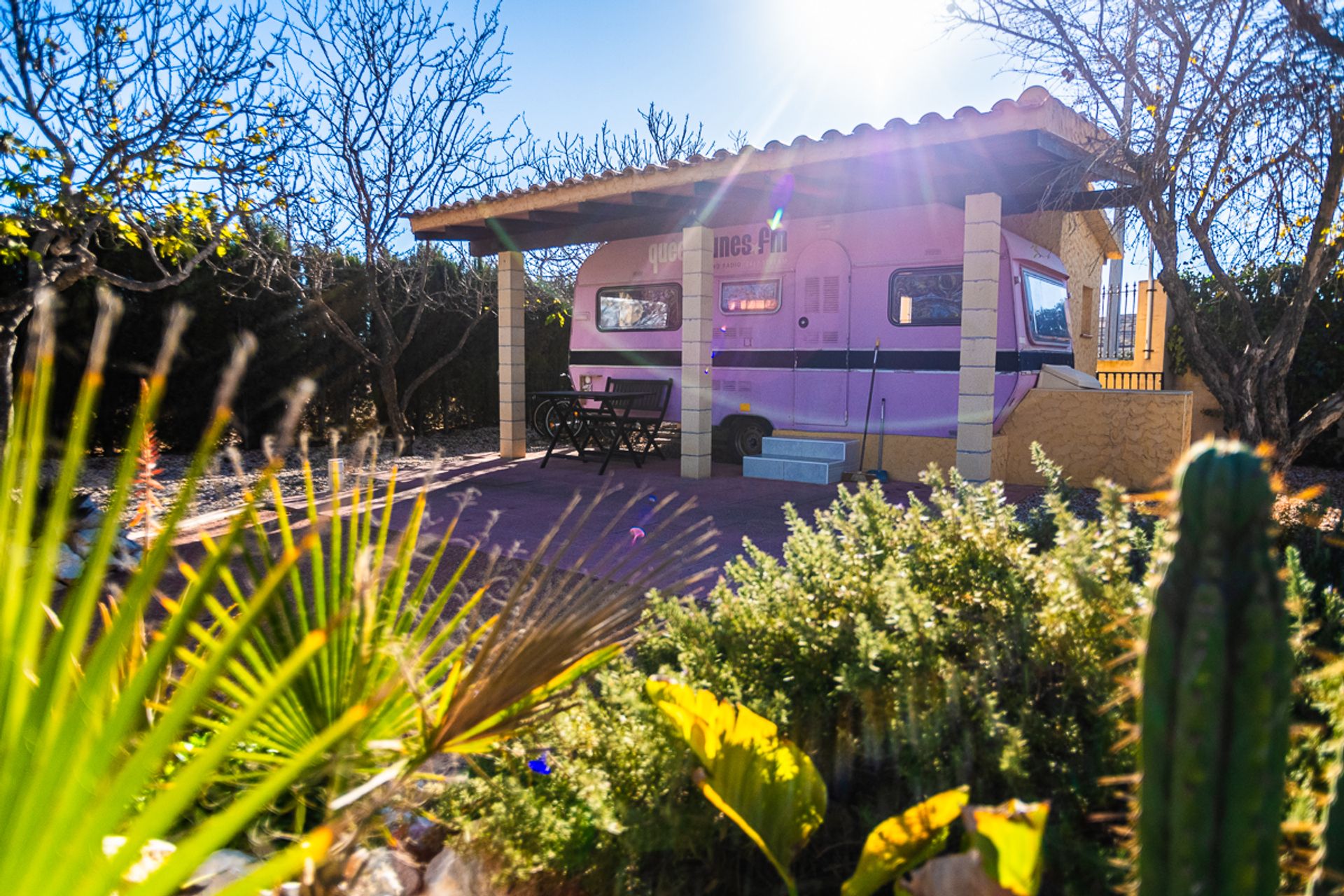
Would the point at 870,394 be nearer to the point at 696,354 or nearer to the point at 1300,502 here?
the point at 696,354

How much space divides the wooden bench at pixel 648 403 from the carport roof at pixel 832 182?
171cm

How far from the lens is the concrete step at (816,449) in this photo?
27.3 feet

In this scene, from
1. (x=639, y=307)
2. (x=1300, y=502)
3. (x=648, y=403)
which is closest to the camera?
(x=1300, y=502)

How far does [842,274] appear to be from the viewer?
28.2ft

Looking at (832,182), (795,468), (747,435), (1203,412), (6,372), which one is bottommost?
(795,468)

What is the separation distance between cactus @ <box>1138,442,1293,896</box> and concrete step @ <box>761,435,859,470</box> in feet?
24.2

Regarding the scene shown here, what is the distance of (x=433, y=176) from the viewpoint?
32.3 feet

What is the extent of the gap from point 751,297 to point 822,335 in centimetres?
98

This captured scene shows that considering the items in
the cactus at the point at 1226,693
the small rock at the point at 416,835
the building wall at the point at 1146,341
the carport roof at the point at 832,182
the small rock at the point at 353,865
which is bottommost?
the small rock at the point at 416,835

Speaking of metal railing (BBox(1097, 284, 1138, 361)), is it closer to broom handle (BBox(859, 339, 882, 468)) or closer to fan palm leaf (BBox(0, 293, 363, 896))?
broom handle (BBox(859, 339, 882, 468))

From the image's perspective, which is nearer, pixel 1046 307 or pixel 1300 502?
pixel 1300 502

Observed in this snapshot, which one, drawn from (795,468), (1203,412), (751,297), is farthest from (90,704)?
(1203,412)

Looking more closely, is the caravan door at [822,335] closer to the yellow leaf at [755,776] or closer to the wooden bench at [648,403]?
the wooden bench at [648,403]

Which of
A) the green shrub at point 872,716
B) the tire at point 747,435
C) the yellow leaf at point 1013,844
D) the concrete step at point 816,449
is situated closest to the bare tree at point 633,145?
the tire at point 747,435
